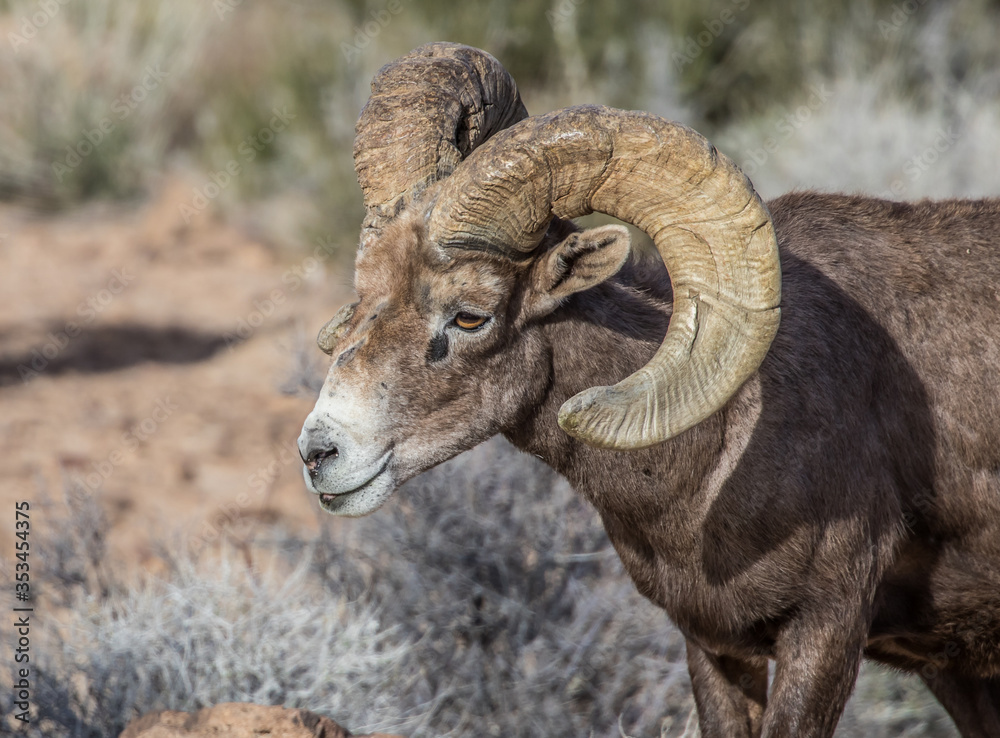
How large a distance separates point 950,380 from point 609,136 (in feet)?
5.22

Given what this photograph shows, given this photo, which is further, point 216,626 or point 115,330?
point 115,330

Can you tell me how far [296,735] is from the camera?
3752 millimetres

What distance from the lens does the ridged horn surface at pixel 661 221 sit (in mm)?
3191

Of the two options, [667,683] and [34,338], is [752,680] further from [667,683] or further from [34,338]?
[34,338]

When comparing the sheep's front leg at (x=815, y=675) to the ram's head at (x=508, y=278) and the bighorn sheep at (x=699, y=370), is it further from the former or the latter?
the ram's head at (x=508, y=278)

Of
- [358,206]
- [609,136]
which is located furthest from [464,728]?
[358,206]

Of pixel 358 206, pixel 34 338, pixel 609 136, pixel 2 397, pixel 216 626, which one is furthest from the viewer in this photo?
pixel 358 206

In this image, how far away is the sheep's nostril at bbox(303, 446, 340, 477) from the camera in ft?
11.0

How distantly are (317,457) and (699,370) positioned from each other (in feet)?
3.88
